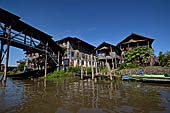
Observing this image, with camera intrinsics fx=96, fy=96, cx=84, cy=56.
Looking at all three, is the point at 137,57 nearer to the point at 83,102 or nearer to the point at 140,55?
the point at 140,55

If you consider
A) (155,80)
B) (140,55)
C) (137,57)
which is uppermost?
(140,55)

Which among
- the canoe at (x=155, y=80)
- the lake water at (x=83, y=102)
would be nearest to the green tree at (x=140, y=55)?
the canoe at (x=155, y=80)

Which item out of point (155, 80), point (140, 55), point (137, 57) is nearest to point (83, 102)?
point (155, 80)

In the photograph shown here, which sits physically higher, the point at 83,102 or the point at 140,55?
the point at 140,55

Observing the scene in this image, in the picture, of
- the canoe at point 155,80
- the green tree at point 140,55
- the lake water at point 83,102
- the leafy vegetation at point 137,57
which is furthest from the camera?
the green tree at point 140,55

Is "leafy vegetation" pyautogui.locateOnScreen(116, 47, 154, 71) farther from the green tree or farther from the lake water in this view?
the lake water

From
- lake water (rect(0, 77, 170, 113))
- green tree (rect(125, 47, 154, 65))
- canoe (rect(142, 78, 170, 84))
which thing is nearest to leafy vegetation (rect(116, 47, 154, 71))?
green tree (rect(125, 47, 154, 65))

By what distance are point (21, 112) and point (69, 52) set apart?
23768mm

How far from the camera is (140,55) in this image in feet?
75.2

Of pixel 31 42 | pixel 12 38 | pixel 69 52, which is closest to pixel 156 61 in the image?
pixel 69 52

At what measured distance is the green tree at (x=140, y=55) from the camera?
73.9 feet

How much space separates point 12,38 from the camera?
12484mm

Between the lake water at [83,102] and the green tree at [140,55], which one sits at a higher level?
the green tree at [140,55]

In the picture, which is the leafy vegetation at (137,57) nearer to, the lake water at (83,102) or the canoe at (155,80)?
the canoe at (155,80)
